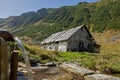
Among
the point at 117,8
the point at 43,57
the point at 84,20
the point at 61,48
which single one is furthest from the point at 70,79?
the point at 84,20

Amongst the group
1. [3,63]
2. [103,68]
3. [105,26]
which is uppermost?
[105,26]

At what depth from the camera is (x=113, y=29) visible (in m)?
97.2

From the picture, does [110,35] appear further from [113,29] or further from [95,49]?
[95,49]

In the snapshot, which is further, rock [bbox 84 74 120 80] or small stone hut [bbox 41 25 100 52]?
small stone hut [bbox 41 25 100 52]

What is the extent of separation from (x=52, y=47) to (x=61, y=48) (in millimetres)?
4663

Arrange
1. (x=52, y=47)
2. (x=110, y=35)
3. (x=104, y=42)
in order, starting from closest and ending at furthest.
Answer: (x=52, y=47), (x=104, y=42), (x=110, y=35)

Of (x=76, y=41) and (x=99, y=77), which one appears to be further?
(x=76, y=41)

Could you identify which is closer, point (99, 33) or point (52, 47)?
point (52, 47)

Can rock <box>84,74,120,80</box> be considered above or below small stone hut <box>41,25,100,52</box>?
below

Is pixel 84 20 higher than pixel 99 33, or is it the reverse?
pixel 84 20

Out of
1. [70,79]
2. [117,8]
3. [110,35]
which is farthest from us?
[117,8]

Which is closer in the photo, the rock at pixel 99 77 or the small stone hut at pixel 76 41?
the rock at pixel 99 77

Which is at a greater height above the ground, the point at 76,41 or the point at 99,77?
the point at 76,41

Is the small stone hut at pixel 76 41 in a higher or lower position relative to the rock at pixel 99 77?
higher
